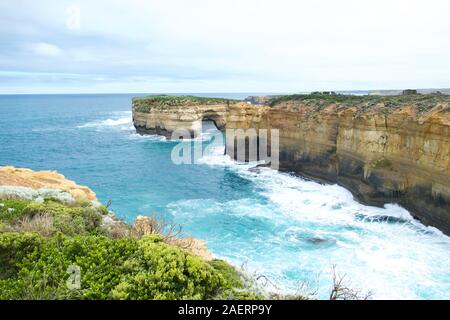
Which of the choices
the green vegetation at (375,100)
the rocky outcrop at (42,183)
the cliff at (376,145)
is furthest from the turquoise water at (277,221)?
the green vegetation at (375,100)

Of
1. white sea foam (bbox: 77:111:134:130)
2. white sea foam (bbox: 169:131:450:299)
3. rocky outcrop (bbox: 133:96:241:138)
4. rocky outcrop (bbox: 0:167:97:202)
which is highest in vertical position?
rocky outcrop (bbox: 133:96:241:138)

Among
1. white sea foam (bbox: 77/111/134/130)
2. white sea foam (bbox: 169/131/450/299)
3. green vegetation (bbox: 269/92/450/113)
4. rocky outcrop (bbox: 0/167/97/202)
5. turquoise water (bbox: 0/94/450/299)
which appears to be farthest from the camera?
white sea foam (bbox: 77/111/134/130)

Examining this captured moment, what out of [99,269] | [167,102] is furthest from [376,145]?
[167,102]

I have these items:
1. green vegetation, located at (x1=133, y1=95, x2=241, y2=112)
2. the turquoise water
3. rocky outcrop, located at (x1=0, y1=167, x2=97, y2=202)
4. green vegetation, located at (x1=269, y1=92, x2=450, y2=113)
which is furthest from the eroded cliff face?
green vegetation, located at (x1=133, y1=95, x2=241, y2=112)

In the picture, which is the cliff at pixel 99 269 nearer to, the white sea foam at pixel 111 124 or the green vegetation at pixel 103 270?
the green vegetation at pixel 103 270

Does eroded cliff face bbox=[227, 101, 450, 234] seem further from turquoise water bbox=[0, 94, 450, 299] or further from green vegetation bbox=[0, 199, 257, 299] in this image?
green vegetation bbox=[0, 199, 257, 299]
